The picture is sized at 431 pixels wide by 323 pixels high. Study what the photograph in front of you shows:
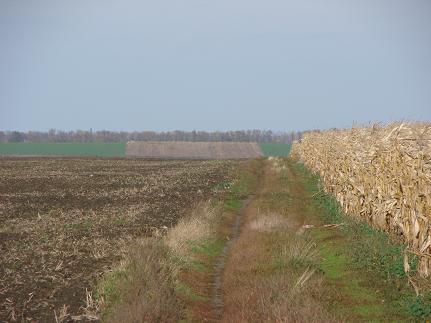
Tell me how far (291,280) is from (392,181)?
6.43m

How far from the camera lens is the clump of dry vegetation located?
618 inches

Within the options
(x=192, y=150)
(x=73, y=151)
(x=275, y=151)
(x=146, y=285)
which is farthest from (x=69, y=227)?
(x=275, y=151)

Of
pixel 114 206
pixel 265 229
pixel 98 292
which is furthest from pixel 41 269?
pixel 114 206

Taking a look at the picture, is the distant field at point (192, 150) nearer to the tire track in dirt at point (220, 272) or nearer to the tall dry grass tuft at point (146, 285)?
the tire track in dirt at point (220, 272)

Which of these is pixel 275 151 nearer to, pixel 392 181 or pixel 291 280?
pixel 392 181

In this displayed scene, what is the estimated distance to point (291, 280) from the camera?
14141mm

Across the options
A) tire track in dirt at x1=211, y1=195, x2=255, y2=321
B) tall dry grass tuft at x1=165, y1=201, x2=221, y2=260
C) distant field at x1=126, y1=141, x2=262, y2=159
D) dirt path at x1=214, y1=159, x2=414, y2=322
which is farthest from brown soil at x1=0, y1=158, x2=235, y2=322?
distant field at x1=126, y1=141, x2=262, y2=159

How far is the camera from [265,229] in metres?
22.0

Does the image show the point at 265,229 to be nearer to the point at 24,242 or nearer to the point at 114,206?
the point at 24,242

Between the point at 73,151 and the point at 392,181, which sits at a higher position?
the point at 392,181

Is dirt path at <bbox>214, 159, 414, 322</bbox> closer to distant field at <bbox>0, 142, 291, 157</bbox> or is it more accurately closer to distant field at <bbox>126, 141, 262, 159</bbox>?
distant field at <bbox>0, 142, 291, 157</bbox>

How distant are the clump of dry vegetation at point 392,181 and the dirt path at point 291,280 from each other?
1.54 metres

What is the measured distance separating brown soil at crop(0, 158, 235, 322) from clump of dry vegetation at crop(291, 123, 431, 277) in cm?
770

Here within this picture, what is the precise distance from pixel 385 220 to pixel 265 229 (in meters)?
4.32
